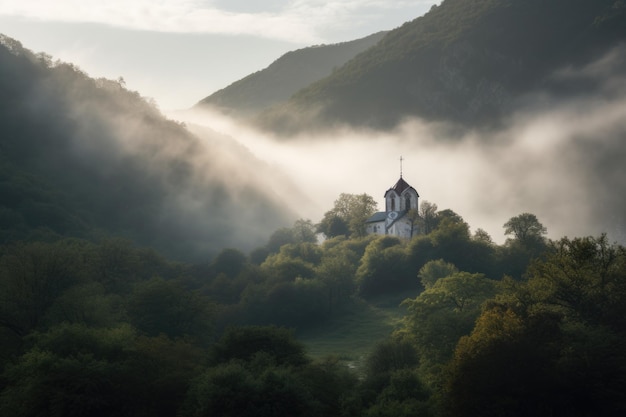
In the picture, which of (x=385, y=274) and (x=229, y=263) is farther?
(x=229, y=263)

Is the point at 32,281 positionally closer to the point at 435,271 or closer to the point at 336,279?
the point at 336,279

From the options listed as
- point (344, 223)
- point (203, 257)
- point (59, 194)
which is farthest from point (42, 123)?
point (344, 223)

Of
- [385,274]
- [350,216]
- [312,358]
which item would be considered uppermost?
[350,216]

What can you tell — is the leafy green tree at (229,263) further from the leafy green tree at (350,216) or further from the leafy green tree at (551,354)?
the leafy green tree at (551,354)

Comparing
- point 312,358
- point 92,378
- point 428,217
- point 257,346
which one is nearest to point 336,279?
point 428,217

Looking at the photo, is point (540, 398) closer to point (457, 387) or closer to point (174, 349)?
point (457, 387)

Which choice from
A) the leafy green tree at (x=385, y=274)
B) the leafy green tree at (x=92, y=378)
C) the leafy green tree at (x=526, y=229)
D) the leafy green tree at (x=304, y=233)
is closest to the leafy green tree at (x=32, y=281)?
the leafy green tree at (x=92, y=378)

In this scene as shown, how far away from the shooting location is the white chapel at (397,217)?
17838cm

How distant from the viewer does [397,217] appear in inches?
7121

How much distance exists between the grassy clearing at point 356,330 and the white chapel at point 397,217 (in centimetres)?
3589

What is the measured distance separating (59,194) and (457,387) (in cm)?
12463

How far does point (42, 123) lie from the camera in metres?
192

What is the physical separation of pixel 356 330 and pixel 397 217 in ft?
206

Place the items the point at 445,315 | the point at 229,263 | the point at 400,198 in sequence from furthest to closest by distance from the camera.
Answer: the point at 400,198
the point at 229,263
the point at 445,315
